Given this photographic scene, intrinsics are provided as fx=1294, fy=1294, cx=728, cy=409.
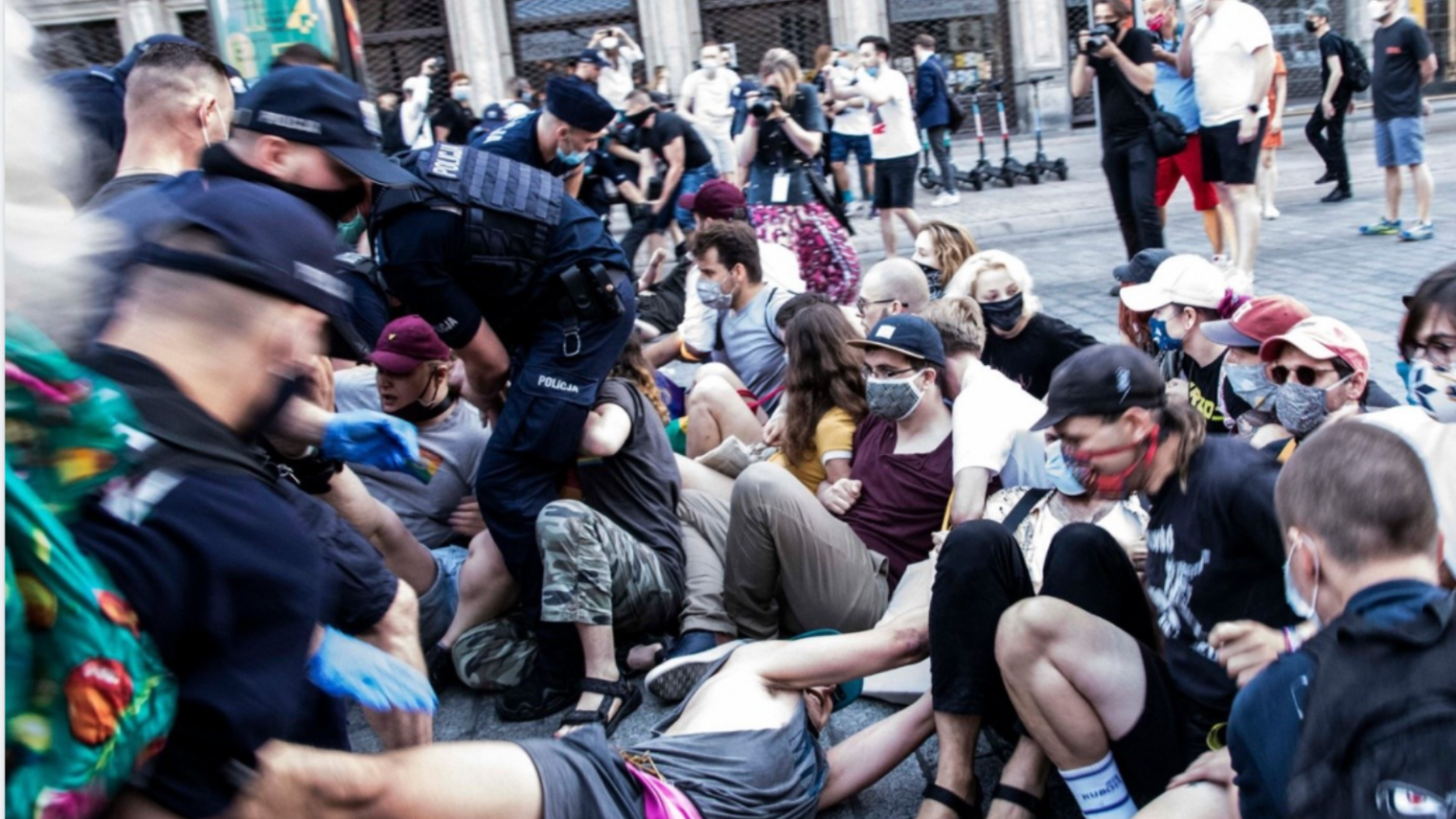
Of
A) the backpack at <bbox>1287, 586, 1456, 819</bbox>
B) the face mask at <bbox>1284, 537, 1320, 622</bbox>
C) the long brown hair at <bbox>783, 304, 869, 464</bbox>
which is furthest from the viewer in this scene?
the long brown hair at <bbox>783, 304, 869, 464</bbox>

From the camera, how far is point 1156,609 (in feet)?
9.62

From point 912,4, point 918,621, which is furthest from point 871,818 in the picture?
point 912,4

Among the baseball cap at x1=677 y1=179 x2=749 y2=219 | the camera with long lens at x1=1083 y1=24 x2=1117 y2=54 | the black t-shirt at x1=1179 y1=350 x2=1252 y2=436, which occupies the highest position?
the camera with long lens at x1=1083 y1=24 x2=1117 y2=54

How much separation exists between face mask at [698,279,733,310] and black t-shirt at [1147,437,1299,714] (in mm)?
3116

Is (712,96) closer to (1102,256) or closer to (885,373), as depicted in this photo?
(1102,256)

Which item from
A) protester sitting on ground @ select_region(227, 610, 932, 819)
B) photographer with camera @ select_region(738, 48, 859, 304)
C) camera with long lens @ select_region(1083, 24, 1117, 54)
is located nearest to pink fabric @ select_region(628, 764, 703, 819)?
protester sitting on ground @ select_region(227, 610, 932, 819)

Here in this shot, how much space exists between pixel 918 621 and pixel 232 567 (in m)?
2.18

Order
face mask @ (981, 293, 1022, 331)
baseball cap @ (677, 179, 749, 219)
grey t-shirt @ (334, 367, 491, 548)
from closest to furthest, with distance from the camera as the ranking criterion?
1. grey t-shirt @ (334, 367, 491, 548)
2. face mask @ (981, 293, 1022, 331)
3. baseball cap @ (677, 179, 749, 219)

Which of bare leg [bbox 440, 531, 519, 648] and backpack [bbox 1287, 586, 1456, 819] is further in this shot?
bare leg [bbox 440, 531, 519, 648]

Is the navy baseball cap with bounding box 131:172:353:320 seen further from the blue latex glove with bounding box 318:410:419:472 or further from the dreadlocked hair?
the dreadlocked hair

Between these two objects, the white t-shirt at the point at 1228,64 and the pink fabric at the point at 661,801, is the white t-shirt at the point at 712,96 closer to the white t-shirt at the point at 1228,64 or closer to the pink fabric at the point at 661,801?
the white t-shirt at the point at 1228,64

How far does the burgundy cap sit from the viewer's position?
4.13 metres

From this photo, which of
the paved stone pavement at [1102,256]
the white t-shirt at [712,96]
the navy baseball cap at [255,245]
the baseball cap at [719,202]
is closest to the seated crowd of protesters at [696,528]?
the navy baseball cap at [255,245]

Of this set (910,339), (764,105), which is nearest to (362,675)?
(910,339)
